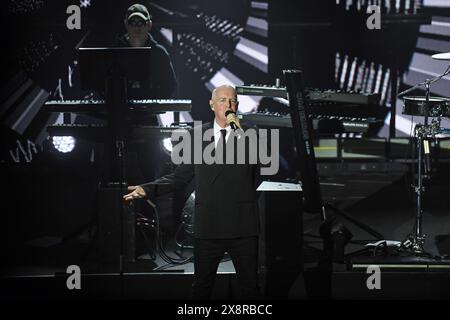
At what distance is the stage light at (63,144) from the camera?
27.6ft

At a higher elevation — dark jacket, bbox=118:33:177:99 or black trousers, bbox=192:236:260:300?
dark jacket, bbox=118:33:177:99

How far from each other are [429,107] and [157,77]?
7.94 feet

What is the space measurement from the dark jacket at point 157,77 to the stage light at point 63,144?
1.56m

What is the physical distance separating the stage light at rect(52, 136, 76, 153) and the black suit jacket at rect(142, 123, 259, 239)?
381 cm

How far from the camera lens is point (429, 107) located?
22.3ft

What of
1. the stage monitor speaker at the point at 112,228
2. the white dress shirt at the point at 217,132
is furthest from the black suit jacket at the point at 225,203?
the stage monitor speaker at the point at 112,228

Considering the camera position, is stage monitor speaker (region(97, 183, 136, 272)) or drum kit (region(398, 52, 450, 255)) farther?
drum kit (region(398, 52, 450, 255))

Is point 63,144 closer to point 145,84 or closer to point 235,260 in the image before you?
point 145,84

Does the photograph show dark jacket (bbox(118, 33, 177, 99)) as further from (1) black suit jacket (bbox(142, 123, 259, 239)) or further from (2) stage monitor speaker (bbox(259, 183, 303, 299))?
(1) black suit jacket (bbox(142, 123, 259, 239))

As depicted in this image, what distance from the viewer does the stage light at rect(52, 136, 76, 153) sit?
8.41m

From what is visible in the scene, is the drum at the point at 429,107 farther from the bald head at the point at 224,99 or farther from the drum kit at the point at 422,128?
the bald head at the point at 224,99

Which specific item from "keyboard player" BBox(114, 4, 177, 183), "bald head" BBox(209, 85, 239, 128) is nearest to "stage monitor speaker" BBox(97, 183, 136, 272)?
"keyboard player" BBox(114, 4, 177, 183)

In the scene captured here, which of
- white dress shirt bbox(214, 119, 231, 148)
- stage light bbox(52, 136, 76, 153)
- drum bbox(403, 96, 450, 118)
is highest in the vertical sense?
white dress shirt bbox(214, 119, 231, 148)

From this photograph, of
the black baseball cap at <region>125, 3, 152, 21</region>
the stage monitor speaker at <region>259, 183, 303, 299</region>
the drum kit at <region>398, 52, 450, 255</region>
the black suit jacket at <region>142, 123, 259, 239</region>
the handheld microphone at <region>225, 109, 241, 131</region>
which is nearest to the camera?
the handheld microphone at <region>225, 109, 241, 131</region>
